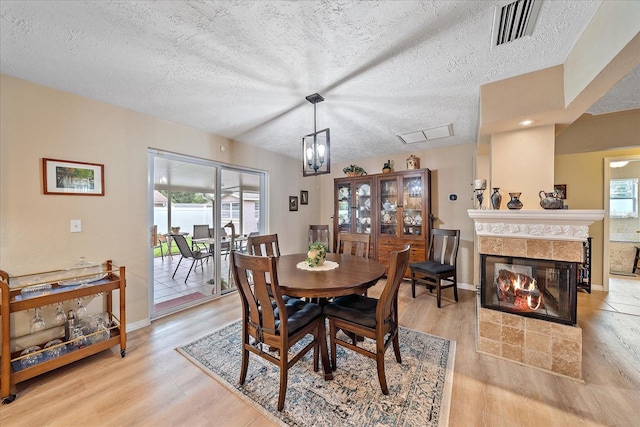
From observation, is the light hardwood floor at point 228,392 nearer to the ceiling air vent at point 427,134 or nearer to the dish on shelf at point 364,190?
the ceiling air vent at point 427,134

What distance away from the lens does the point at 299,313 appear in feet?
6.06

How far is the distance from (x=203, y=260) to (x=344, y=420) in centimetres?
283

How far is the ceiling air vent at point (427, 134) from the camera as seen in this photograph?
316 centimetres

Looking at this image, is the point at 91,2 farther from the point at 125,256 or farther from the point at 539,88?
the point at 539,88

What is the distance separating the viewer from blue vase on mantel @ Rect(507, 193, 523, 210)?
2.06 metres

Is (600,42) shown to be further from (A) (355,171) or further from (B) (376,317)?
(A) (355,171)

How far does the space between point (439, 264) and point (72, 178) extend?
440 cm

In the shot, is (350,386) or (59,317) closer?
(350,386)

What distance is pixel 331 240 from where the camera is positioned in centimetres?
516

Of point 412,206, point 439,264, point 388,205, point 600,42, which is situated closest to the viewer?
point 600,42

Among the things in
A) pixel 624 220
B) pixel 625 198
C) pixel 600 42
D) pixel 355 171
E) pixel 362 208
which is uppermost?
pixel 600 42

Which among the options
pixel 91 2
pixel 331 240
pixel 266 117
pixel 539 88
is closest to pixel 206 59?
pixel 91 2

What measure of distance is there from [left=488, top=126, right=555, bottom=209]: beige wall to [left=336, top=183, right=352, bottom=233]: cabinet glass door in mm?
2700

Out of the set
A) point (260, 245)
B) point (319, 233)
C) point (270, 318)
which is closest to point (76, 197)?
point (260, 245)
